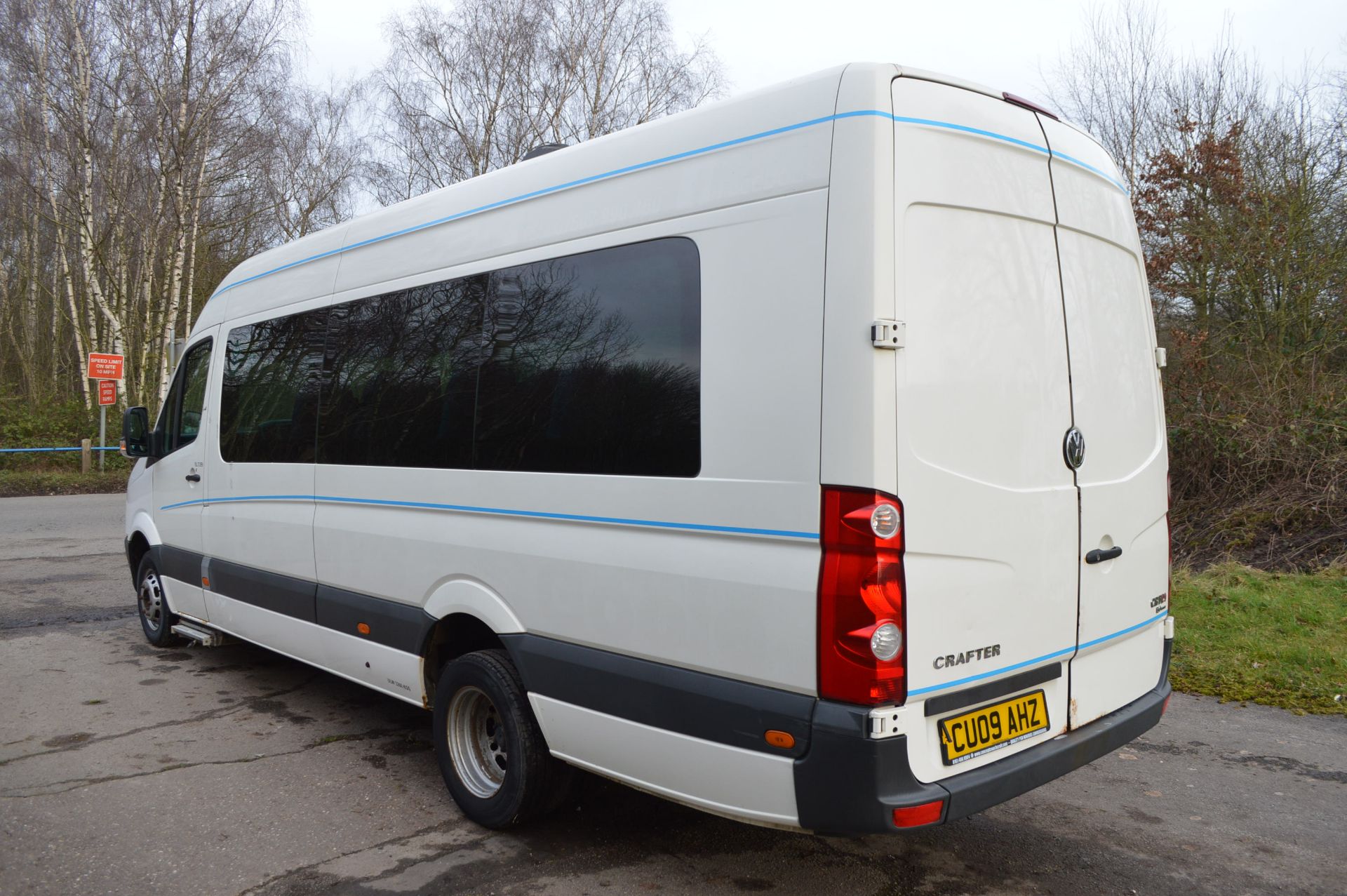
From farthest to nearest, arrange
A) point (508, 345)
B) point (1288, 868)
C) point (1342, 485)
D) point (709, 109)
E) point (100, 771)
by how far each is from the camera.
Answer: point (1342, 485) → point (100, 771) → point (508, 345) → point (1288, 868) → point (709, 109)

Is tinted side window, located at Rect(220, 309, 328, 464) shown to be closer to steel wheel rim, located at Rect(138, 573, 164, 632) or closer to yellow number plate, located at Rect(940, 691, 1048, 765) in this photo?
steel wheel rim, located at Rect(138, 573, 164, 632)

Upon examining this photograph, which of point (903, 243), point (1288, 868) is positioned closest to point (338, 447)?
point (903, 243)

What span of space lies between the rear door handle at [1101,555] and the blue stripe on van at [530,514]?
1138 mm

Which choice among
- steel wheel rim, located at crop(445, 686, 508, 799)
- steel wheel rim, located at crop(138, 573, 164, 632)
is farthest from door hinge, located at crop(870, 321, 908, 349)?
steel wheel rim, located at crop(138, 573, 164, 632)

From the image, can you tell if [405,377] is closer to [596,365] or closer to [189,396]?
[596,365]

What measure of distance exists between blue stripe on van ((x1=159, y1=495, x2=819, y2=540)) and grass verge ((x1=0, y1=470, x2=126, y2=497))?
15.6 metres

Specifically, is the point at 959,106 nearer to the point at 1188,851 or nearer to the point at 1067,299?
the point at 1067,299

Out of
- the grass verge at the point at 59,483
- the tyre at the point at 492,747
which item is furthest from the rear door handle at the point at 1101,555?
the grass verge at the point at 59,483

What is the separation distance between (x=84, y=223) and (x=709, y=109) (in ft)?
70.6

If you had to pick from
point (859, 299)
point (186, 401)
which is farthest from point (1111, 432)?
point (186, 401)

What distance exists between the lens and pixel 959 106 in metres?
2.94

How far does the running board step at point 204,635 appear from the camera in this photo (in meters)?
6.17

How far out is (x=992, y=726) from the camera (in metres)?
2.90

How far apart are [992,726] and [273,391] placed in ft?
13.4
